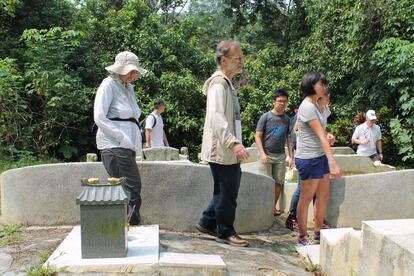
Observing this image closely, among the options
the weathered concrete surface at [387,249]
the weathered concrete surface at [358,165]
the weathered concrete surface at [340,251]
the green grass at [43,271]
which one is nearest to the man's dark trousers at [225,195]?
the weathered concrete surface at [340,251]

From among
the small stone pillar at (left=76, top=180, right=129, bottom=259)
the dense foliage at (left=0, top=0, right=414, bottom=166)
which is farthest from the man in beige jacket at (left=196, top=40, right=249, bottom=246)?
the dense foliage at (left=0, top=0, right=414, bottom=166)

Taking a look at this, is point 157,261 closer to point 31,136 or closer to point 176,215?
point 176,215

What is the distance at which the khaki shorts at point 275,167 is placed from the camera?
243 inches

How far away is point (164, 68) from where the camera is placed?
1546 cm

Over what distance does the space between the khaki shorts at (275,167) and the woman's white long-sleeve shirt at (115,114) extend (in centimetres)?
230

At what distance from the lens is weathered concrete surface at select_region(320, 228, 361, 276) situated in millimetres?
3507

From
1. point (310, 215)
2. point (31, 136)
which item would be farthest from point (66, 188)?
point (31, 136)

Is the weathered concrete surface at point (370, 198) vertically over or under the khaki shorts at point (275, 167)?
Result: under

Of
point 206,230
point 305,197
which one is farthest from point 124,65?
point 305,197

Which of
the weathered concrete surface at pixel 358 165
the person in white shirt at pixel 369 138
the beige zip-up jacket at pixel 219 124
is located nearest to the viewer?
the beige zip-up jacket at pixel 219 124

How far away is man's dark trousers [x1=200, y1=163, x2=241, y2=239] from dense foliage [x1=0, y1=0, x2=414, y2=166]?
7.61 metres

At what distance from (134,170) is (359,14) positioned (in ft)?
36.0

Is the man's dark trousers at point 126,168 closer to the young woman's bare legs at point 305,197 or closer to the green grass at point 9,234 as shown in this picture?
the green grass at point 9,234

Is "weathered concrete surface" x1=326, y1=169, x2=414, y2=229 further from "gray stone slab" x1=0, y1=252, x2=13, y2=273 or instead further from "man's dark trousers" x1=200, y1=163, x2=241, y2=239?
"gray stone slab" x1=0, y1=252, x2=13, y2=273
